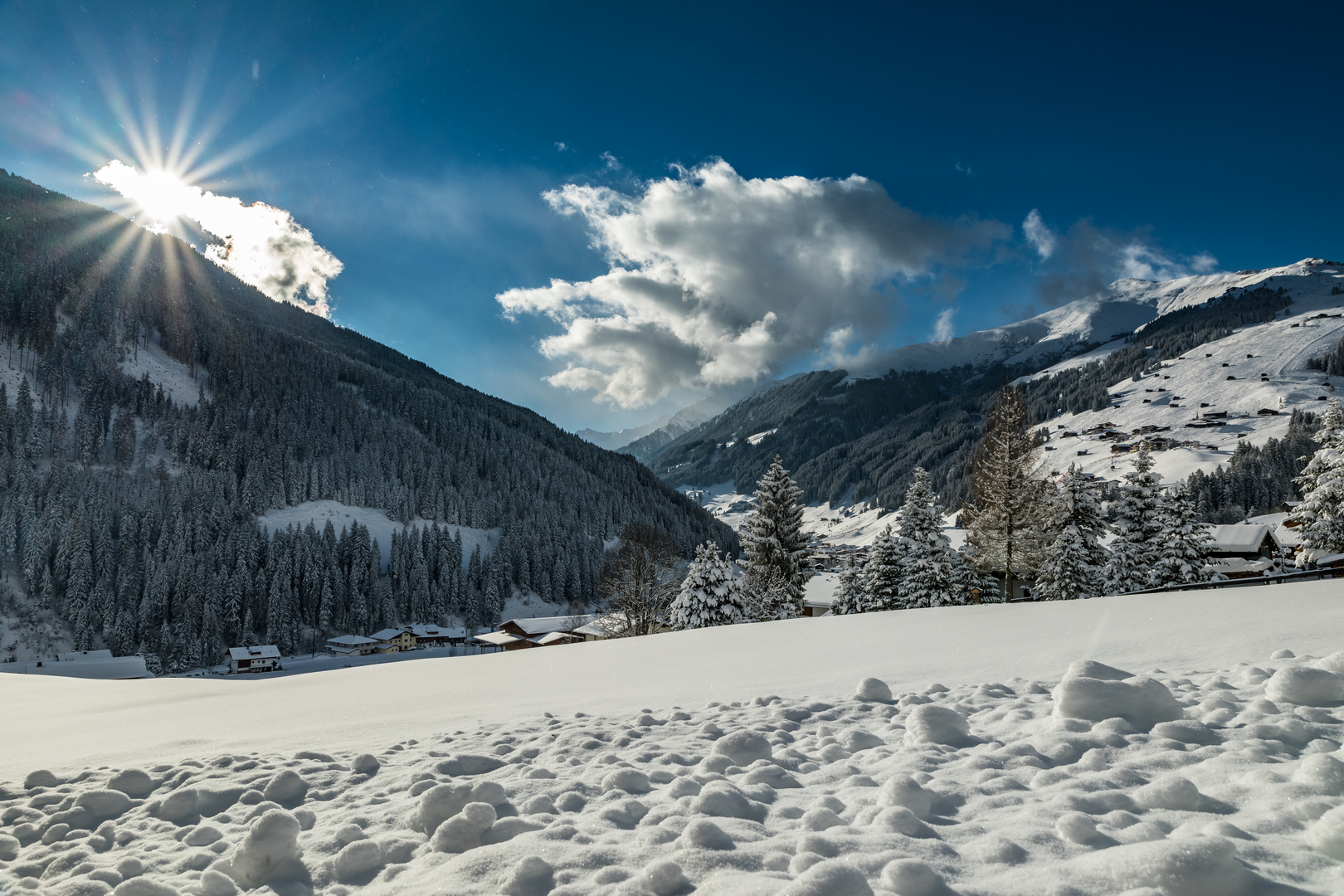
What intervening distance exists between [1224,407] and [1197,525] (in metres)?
157

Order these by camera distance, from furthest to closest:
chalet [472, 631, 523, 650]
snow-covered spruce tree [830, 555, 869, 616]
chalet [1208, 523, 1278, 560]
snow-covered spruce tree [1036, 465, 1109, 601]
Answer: chalet [472, 631, 523, 650] → chalet [1208, 523, 1278, 560] → snow-covered spruce tree [830, 555, 869, 616] → snow-covered spruce tree [1036, 465, 1109, 601]

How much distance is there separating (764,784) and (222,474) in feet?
360

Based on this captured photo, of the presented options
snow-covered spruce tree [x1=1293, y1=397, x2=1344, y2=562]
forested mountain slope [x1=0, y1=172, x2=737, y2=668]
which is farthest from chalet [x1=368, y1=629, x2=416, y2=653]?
snow-covered spruce tree [x1=1293, y1=397, x2=1344, y2=562]

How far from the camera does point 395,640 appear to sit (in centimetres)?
6938

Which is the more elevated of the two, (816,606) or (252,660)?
(816,606)

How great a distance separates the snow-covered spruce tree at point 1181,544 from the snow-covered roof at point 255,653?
248ft

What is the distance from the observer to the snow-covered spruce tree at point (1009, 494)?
71.9 ft

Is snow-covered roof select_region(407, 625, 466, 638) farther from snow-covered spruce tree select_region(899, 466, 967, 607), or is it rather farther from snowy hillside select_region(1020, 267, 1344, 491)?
snowy hillside select_region(1020, 267, 1344, 491)

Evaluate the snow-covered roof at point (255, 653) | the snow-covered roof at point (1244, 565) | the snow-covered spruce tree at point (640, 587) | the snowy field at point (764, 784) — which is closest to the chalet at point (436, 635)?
the snow-covered roof at point (255, 653)

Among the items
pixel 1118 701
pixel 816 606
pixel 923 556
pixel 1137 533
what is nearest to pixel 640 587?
pixel 923 556

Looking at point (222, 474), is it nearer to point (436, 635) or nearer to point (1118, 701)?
point (436, 635)

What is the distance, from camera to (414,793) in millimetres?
3676

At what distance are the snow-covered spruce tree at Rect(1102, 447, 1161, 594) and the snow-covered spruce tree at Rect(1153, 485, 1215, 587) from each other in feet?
0.94

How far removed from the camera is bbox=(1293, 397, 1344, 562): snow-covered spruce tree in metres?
21.1
